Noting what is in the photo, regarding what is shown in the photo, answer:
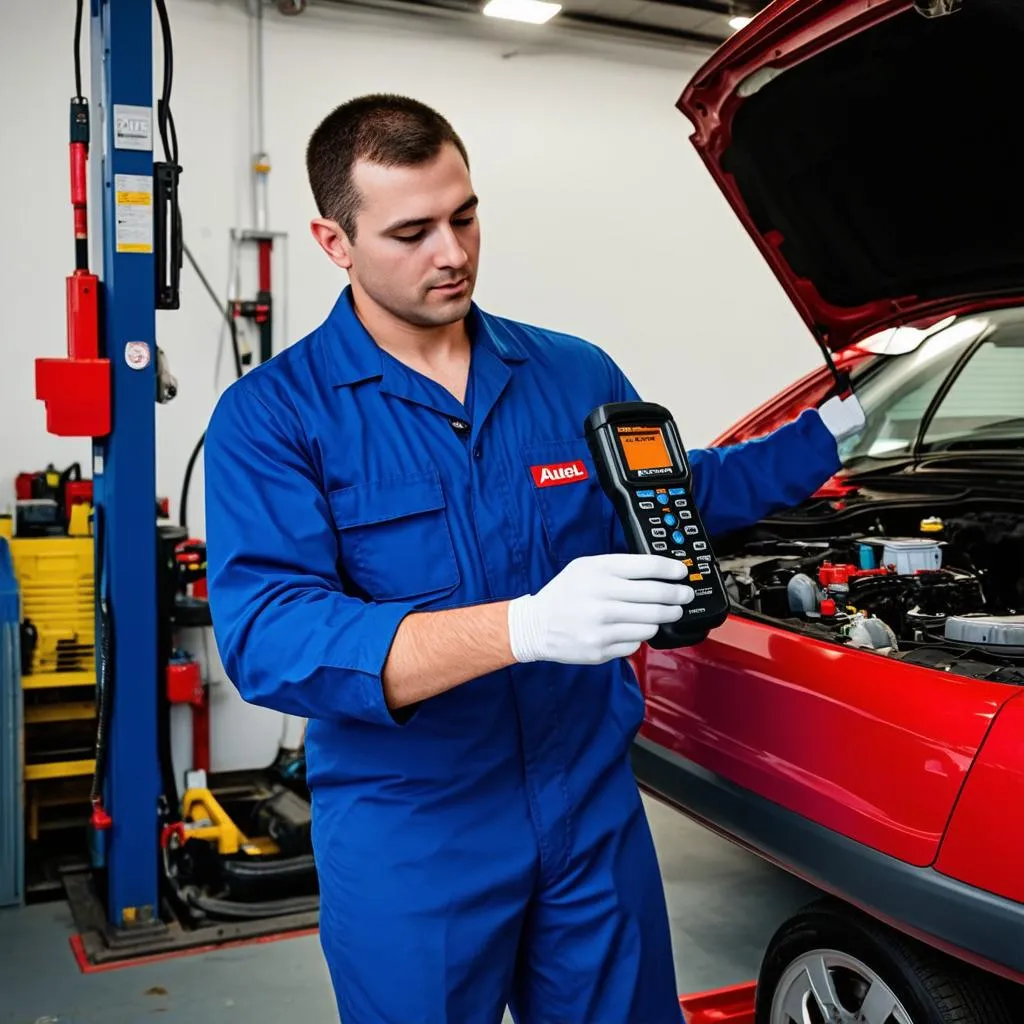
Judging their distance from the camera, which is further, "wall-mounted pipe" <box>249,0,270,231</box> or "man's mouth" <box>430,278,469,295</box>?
"wall-mounted pipe" <box>249,0,270,231</box>

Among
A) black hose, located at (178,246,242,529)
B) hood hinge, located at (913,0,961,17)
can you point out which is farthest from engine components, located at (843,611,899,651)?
black hose, located at (178,246,242,529)

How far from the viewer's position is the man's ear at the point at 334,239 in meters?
1.63

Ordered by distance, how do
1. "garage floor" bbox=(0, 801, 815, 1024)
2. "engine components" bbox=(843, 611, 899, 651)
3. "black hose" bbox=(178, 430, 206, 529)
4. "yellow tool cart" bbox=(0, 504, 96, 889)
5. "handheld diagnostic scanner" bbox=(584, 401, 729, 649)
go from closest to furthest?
"handheld diagnostic scanner" bbox=(584, 401, 729, 649) → "engine components" bbox=(843, 611, 899, 651) → "garage floor" bbox=(0, 801, 815, 1024) → "yellow tool cart" bbox=(0, 504, 96, 889) → "black hose" bbox=(178, 430, 206, 529)

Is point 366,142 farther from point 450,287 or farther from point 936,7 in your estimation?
point 936,7

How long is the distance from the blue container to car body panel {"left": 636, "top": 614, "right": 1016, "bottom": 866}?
2038 mm

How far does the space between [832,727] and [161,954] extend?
2092 millimetres

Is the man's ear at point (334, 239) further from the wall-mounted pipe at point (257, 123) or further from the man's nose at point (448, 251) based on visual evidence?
the wall-mounted pipe at point (257, 123)

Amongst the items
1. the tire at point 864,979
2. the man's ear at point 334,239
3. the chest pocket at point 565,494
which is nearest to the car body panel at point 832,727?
the tire at point 864,979

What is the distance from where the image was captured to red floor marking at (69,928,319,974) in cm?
297

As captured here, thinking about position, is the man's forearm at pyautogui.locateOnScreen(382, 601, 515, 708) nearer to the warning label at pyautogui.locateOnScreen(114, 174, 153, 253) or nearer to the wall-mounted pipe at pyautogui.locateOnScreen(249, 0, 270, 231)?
the warning label at pyautogui.locateOnScreen(114, 174, 153, 253)

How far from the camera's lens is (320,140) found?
163 centimetres

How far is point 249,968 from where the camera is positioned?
9.68 ft

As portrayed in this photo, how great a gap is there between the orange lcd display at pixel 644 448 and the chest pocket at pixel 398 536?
260 millimetres

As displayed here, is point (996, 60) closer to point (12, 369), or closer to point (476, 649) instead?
point (476, 649)
